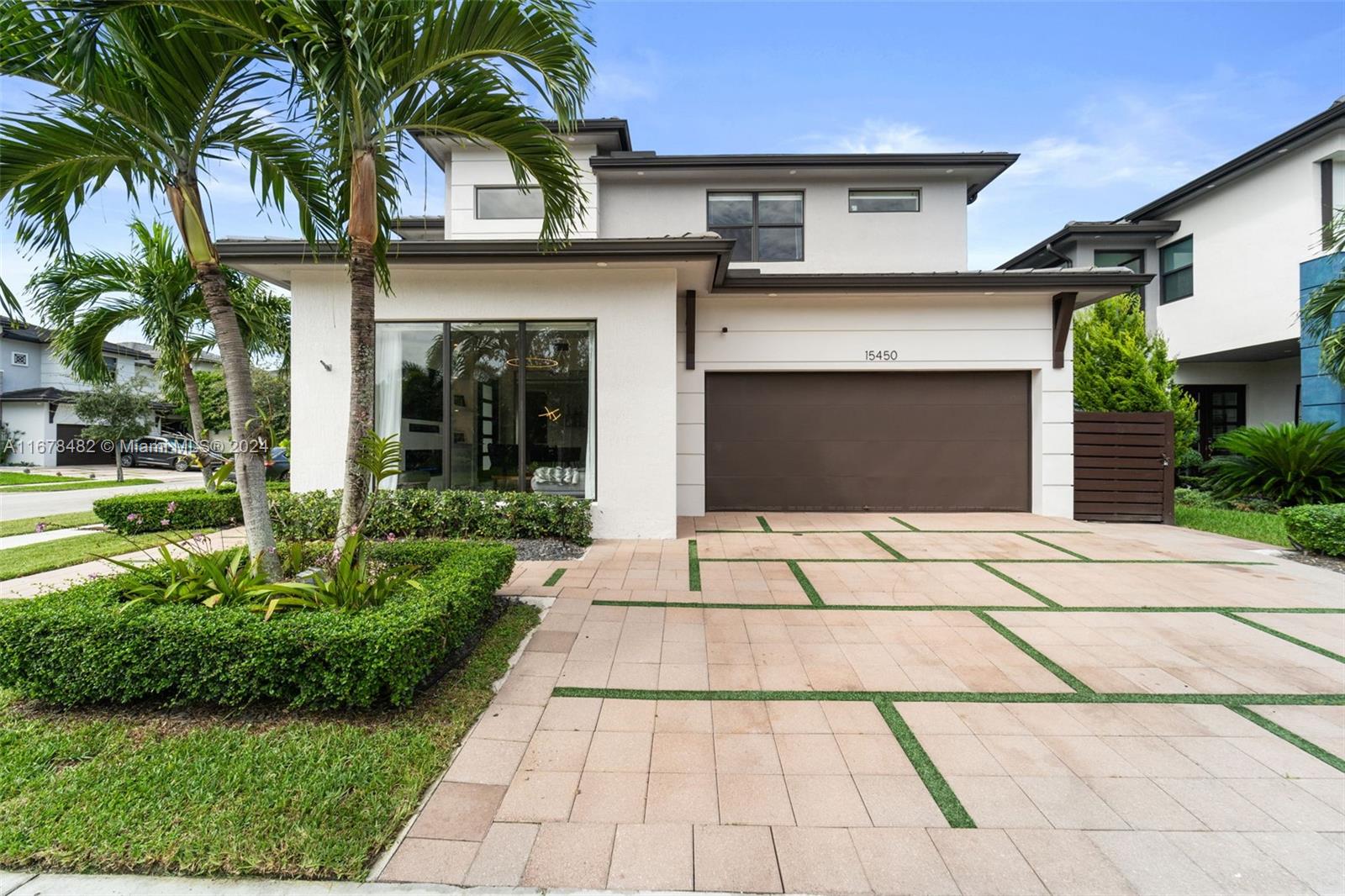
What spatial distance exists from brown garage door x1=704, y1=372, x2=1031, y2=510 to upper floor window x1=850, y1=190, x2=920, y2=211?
4127 millimetres

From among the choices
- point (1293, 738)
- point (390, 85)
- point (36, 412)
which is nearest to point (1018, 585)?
point (1293, 738)

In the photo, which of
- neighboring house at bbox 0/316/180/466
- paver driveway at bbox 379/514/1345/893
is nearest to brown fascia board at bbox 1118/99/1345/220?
paver driveway at bbox 379/514/1345/893

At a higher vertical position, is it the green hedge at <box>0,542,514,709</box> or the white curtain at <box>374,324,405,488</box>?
the white curtain at <box>374,324,405,488</box>

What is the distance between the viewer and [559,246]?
18.1 feet

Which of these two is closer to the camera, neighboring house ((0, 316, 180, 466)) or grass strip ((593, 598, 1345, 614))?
grass strip ((593, 598, 1345, 614))

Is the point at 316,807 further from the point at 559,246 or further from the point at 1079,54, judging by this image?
the point at 1079,54

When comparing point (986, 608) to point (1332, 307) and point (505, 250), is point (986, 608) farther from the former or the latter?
point (1332, 307)

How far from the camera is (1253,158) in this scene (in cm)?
1147

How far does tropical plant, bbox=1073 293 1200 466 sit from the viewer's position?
10562mm

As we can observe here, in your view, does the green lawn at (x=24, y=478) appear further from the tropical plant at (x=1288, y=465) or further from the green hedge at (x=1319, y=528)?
the tropical plant at (x=1288, y=465)

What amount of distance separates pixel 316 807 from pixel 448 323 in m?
6.42

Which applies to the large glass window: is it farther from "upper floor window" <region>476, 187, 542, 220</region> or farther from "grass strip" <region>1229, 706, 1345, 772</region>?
"grass strip" <region>1229, 706, 1345, 772</region>

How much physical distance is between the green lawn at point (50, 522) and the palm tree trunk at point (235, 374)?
7.07 m

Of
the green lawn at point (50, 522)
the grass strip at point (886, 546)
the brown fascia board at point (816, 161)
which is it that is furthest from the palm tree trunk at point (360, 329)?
the brown fascia board at point (816, 161)
